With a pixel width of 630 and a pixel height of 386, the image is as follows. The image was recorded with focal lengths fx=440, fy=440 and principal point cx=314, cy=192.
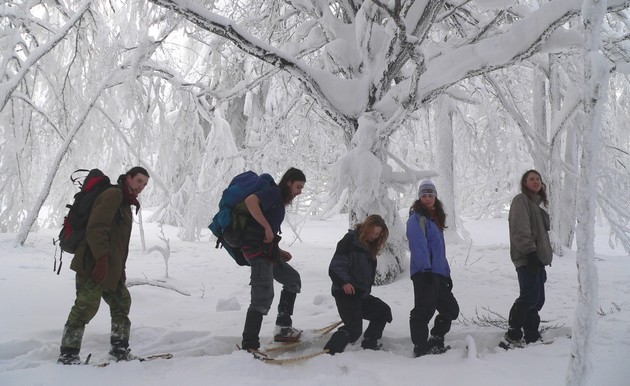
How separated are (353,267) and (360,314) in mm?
351

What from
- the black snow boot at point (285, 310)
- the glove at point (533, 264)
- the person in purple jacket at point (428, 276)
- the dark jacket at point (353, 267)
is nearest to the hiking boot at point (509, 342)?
the person in purple jacket at point (428, 276)

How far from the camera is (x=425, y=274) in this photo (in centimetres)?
328

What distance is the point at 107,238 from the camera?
2.80m

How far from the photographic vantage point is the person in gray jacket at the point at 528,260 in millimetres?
3252

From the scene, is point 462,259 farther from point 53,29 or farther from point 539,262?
point 53,29

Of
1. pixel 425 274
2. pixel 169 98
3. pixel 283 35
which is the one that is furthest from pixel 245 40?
pixel 169 98

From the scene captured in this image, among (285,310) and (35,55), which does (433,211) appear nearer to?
(285,310)

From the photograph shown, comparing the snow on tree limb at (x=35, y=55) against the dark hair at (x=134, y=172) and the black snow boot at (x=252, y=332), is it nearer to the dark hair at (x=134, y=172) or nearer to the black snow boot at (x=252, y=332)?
the dark hair at (x=134, y=172)

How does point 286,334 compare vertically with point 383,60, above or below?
below

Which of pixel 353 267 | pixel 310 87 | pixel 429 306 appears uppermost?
pixel 310 87

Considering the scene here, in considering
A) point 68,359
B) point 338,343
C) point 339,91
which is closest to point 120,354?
point 68,359

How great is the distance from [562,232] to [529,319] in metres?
6.21

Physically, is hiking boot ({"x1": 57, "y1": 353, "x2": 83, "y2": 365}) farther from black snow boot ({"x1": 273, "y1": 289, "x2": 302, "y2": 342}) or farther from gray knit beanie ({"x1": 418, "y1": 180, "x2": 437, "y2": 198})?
gray knit beanie ({"x1": 418, "y1": 180, "x2": 437, "y2": 198})

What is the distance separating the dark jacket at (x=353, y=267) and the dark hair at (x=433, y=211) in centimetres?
51
